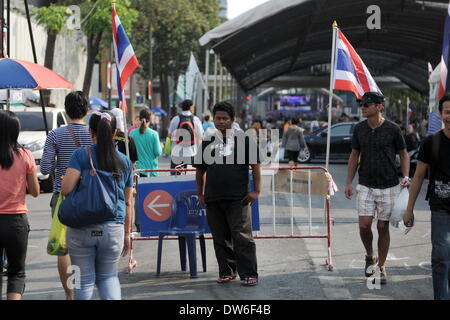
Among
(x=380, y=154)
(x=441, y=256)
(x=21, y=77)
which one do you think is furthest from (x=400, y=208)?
(x=21, y=77)

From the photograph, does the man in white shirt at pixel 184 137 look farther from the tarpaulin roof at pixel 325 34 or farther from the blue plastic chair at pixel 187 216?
the blue plastic chair at pixel 187 216

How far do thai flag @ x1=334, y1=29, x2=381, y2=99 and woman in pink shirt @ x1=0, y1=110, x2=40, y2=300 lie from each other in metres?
5.28

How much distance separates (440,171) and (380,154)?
160 centimetres

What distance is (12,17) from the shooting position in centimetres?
3259

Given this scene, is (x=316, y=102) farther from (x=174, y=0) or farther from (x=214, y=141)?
(x=214, y=141)

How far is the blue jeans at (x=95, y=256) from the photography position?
597cm

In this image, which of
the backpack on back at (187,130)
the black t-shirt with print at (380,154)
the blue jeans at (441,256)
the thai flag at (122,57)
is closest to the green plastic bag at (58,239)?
the blue jeans at (441,256)

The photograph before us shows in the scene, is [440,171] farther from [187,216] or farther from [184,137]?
[184,137]

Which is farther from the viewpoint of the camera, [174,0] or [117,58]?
[174,0]

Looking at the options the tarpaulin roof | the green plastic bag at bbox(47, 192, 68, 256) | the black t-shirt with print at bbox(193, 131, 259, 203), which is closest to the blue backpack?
the green plastic bag at bbox(47, 192, 68, 256)

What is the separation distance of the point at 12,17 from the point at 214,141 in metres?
25.8

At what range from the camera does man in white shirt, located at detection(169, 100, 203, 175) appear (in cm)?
1445

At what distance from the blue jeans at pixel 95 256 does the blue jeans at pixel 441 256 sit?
242cm
